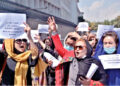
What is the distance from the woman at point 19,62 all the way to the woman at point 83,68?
1.88ft

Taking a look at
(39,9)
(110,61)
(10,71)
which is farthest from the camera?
(39,9)

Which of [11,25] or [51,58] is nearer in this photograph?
[11,25]

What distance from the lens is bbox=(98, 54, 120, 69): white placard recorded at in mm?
2588

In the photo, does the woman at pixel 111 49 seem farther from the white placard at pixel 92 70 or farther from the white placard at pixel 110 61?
the white placard at pixel 92 70

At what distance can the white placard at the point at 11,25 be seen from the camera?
10.4ft

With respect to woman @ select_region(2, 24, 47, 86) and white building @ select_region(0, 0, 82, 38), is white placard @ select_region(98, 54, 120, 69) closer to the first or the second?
woman @ select_region(2, 24, 47, 86)

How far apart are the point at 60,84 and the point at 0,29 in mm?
1062

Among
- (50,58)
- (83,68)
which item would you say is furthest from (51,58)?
A: (83,68)

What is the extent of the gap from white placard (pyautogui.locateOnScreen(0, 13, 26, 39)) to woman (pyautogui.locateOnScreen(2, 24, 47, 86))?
16 cm

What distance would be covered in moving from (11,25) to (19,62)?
55 cm

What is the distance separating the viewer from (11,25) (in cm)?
325

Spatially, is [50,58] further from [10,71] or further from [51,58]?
[10,71]

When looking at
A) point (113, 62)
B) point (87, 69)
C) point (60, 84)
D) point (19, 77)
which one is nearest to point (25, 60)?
point (19, 77)

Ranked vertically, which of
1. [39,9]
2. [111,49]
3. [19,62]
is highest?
[39,9]
